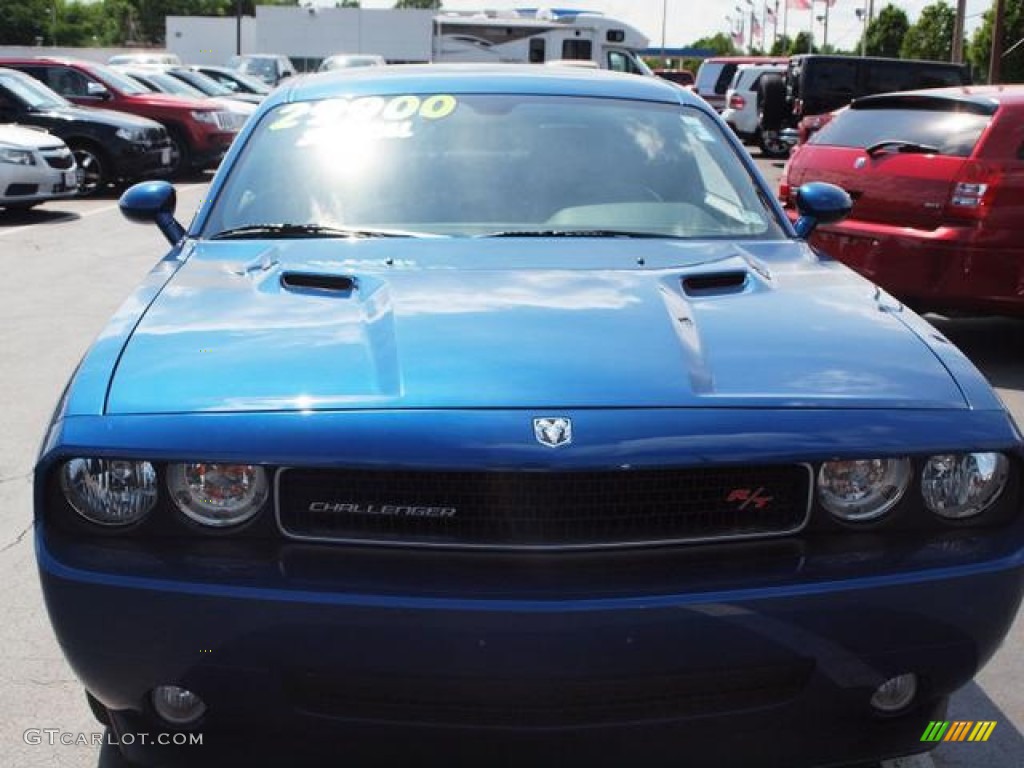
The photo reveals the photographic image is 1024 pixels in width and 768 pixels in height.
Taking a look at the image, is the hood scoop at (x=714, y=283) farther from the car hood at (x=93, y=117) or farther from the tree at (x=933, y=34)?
the tree at (x=933, y=34)

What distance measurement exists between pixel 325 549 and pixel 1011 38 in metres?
39.5

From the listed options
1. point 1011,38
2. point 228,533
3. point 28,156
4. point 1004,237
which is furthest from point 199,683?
point 1011,38

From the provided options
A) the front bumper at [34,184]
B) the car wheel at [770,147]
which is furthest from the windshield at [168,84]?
the car wheel at [770,147]

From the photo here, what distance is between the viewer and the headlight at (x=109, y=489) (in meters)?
2.38

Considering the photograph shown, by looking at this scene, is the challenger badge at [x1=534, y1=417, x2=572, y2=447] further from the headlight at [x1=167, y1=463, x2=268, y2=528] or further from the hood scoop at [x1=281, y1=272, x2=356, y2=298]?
the hood scoop at [x1=281, y1=272, x2=356, y2=298]

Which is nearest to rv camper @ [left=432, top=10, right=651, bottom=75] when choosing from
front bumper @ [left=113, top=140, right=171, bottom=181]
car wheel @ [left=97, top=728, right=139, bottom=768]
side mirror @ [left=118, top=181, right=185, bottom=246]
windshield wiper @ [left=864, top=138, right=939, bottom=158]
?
front bumper @ [left=113, top=140, right=171, bottom=181]

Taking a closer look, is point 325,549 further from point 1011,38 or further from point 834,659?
point 1011,38

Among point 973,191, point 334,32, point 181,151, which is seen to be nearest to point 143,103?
point 181,151

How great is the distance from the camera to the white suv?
28.0 meters

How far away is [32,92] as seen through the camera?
57.2 feet

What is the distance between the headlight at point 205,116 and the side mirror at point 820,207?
17216mm

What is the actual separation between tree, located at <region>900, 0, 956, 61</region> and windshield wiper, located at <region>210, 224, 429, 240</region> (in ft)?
181

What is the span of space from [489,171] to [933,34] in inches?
2282

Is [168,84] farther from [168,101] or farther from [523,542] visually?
[523,542]
